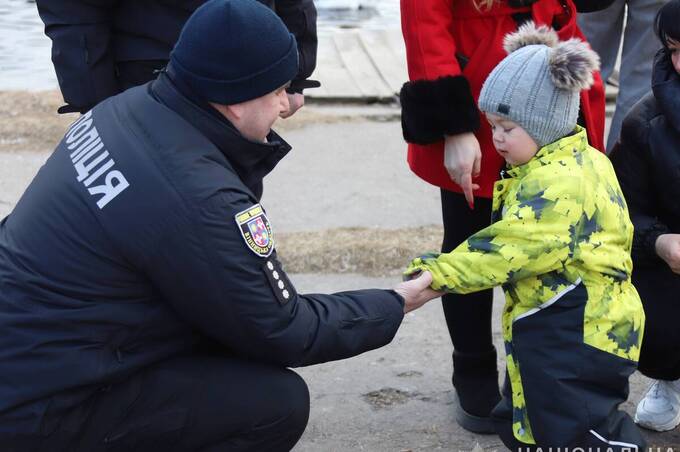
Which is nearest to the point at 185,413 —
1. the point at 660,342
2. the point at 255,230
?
the point at 255,230

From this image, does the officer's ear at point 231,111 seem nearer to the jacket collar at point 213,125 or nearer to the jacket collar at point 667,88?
the jacket collar at point 213,125


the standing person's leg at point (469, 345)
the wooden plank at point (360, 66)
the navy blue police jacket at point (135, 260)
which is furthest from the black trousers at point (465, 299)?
the wooden plank at point (360, 66)

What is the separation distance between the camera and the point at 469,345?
3.27 m

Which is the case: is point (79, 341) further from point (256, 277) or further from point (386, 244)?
point (386, 244)

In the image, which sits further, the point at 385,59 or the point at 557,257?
the point at 385,59

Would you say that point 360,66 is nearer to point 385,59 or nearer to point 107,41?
point 385,59

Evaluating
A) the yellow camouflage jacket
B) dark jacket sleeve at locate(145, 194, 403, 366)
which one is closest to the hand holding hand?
the yellow camouflage jacket

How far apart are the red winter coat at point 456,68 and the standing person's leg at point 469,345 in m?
0.16

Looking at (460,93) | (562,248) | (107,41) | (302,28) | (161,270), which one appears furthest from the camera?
(302,28)

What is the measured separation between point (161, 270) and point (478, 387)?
123 centimetres

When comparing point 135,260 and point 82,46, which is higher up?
point 82,46

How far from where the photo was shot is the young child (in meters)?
2.58

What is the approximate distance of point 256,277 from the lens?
2.46 metres

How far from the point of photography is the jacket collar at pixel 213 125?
8.30 ft
